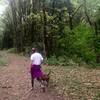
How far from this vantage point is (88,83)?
13609mm

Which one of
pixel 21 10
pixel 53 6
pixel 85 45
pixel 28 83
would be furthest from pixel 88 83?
pixel 21 10

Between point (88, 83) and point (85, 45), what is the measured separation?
13.3 meters

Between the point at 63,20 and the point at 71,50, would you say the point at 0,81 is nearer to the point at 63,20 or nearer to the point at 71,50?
the point at 71,50

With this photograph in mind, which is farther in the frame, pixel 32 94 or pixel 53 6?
pixel 53 6

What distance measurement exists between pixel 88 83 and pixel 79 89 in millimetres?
1752

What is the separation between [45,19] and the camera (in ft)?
85.7

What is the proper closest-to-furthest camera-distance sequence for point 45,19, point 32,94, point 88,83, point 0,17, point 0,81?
point 32,94
point 88,83
point 0,81
point 45,19
point 0,17

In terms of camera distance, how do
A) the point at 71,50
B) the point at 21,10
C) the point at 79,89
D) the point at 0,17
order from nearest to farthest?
1. the point at 79,89
2. the point at 71,50
3. the point at 21,10
4. the point at 0,17

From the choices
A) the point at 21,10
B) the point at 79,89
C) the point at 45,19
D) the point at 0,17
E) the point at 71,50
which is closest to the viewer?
the point at 79,89

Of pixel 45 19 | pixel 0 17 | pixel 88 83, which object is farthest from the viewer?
pixel 0 17

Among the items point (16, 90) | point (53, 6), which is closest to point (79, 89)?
point (16, 90)

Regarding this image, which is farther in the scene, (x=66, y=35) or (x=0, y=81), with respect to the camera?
(x=66, y=35)

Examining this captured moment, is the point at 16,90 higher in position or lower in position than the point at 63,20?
lower

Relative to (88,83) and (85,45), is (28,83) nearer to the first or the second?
(88,83)
